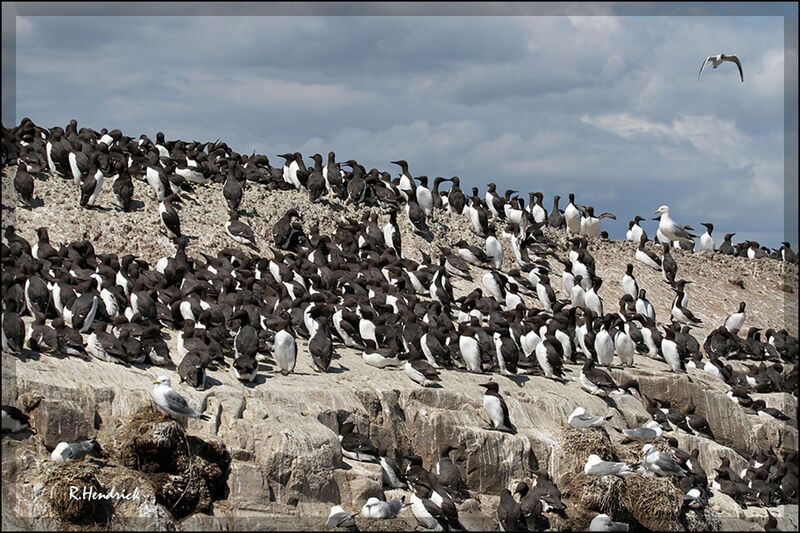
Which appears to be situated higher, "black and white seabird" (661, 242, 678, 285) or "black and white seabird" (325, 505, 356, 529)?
"black and white seabird" (661, 242, 678, 285)

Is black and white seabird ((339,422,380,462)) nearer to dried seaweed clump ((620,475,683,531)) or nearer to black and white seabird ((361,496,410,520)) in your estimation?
black and white seabird ((361,496,410,520))

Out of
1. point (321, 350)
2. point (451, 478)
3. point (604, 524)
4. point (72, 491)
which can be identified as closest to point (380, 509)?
point (451, 478)

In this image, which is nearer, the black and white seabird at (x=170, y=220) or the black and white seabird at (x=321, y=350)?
the black and white seabird at (x=321, y=350)

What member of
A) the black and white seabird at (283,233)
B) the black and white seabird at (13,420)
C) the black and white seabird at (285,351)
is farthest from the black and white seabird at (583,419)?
the black and white seabird at (13,420)

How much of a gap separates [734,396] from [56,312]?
14.5 metres

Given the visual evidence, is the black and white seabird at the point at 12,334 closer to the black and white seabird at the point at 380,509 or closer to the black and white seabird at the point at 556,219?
the black and white seabird at the point at 380,509

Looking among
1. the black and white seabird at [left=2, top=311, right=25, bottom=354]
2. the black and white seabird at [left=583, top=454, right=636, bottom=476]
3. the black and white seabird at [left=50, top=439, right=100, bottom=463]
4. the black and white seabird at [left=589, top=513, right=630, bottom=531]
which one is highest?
the black and white seabird at [left=2, top=311, right=25, bottom=354]

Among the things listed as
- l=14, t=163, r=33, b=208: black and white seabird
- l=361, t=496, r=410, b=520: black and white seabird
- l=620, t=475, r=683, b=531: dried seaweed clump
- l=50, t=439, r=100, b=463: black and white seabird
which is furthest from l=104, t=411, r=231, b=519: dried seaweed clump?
l=14, t=163, r=33, b=208: black and white seabird

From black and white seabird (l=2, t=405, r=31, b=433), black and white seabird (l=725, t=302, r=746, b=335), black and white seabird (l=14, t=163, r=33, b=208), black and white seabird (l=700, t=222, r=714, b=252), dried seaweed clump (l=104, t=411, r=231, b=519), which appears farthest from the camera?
black and white seabird (l=700, t=222, r=714, b=252)

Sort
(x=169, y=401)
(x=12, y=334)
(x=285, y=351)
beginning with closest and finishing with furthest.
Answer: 1. (x=169, y=401)
2. (x=12, y=334)
3. (x=285, y=351)

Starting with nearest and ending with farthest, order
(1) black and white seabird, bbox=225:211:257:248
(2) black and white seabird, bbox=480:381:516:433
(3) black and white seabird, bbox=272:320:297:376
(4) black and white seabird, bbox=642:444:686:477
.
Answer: (3) black and white seabird, bbox=272:320:297:376 → (2) black and white seabird, bbox=480:381:516:433 → (4) black and white seabird, bbox=642:444:686:477 → (1) black and white seabird, bbox=225:211:257:248

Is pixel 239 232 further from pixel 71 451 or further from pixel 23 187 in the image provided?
pixel 71 451

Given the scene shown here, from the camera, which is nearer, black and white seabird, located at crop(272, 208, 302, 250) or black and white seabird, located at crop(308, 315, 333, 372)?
black and white seabird, located at crop(308, 315, 333, 372)

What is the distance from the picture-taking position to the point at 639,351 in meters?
24.2
